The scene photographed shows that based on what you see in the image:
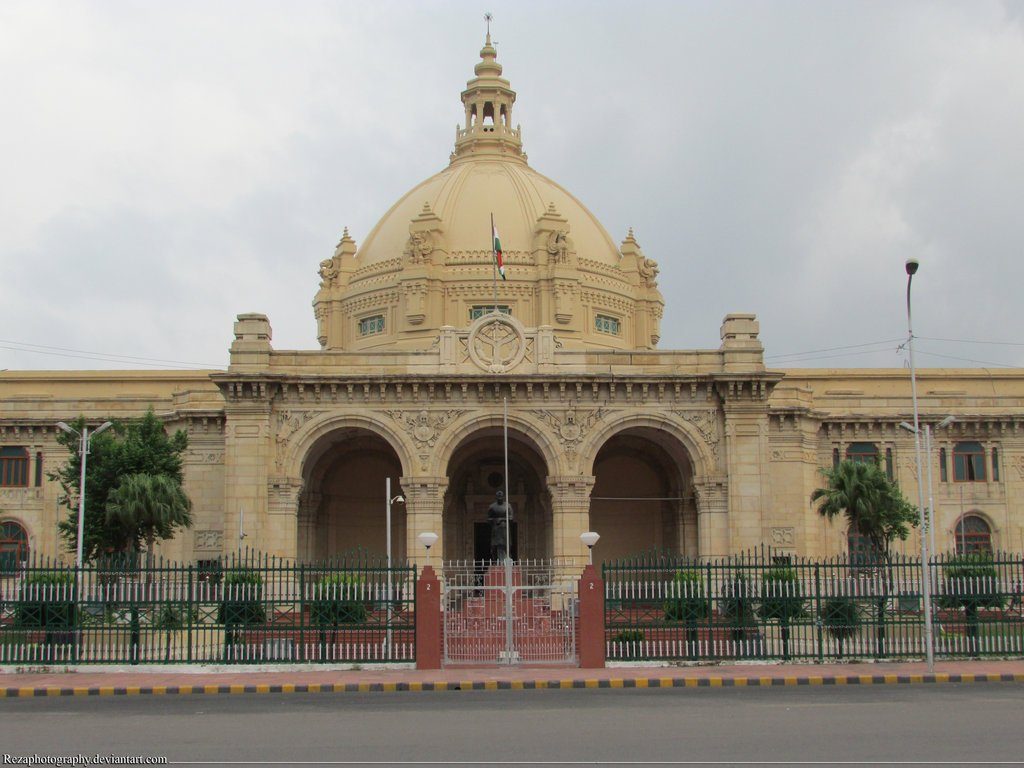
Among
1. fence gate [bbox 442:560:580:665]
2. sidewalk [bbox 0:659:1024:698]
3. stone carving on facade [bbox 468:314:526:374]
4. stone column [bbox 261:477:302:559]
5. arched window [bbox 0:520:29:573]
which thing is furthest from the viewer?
arched window [bbox 0:520:29:573]

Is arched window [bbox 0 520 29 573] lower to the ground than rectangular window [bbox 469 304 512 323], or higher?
lower

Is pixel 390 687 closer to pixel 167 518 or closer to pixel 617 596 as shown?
pixel 617 596

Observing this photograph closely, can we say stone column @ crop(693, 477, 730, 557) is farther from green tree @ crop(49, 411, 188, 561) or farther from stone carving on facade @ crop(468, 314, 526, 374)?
green tree @ crop(49, 411, 188, 561)

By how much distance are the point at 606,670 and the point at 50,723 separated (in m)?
11.0

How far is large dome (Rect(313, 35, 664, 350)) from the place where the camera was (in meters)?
51.0

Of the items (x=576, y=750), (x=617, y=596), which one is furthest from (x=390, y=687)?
(x=576, y=750)

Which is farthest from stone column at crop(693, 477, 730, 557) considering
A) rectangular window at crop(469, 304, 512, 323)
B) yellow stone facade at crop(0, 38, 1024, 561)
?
rectangular window at crop(469, 304, 512, 323)

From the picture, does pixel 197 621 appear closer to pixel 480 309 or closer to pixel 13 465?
pixel 480 309

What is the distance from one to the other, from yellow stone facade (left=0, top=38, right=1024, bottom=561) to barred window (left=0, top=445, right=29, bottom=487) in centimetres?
14

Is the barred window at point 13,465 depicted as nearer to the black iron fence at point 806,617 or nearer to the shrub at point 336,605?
the shrub at point 336,605

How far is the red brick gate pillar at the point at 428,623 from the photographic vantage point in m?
24.3

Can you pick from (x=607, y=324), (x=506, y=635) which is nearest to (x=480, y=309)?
(x=607, y=324)

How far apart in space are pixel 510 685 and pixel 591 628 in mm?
3148

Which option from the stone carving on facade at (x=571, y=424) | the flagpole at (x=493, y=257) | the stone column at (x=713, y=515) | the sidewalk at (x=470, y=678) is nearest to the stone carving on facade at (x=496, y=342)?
the stone carving on facade at (x=571, y=424)
